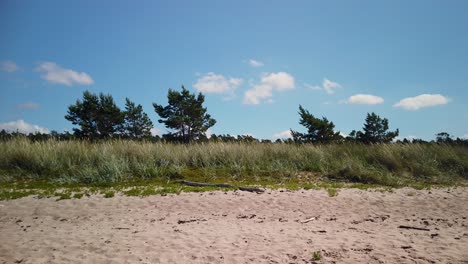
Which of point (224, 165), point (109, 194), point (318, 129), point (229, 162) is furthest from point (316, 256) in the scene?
point (318, 129)

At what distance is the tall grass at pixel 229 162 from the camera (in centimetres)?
1502

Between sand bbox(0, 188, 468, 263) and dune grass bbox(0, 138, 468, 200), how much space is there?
2354mm

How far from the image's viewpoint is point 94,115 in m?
40.2

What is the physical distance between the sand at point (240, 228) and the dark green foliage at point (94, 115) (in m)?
31.2

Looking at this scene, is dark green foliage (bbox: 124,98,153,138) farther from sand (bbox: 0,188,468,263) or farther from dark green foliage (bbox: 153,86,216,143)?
sand (bbox: 0,188,468,263)

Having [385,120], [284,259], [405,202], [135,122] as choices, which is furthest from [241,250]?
[135,122]

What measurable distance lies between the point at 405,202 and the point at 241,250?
7.19m

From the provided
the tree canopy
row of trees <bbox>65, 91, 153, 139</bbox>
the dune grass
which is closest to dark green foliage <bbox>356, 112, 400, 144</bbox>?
the tree canopy

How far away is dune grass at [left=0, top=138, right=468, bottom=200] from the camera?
14.4 m

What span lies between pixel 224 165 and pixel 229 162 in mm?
416

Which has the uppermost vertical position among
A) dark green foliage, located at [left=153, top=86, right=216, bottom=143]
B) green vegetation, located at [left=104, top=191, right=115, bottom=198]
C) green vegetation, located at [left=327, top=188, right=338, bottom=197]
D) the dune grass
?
dark green foliage, located at [left=153, top=86, right=216, bottom=143]

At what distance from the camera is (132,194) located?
37.8 feet

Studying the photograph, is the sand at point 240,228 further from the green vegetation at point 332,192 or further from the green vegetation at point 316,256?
the green vegetation at point 332,192

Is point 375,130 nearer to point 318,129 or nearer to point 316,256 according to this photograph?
point 318,129
